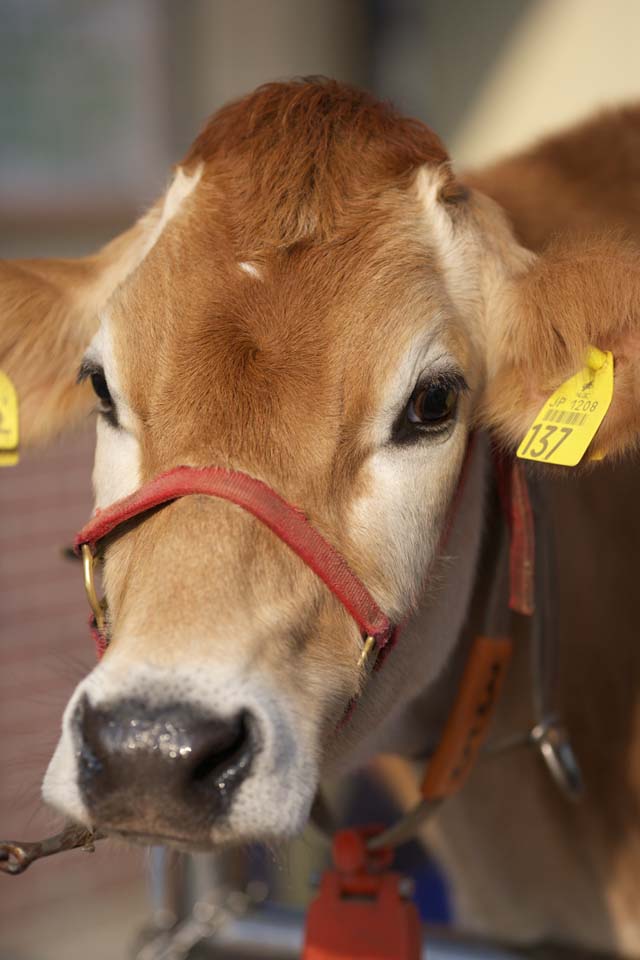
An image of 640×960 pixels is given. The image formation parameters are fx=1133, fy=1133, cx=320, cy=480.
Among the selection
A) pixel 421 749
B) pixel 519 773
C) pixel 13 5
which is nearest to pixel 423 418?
pixel 421 749

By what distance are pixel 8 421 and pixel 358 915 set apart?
105 cm

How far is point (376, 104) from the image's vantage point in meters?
1.92

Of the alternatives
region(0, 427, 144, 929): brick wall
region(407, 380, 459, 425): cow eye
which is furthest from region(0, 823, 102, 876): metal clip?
region(0, 427, 144, 929): brick wall

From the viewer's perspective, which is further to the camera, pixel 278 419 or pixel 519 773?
pixel 519 773

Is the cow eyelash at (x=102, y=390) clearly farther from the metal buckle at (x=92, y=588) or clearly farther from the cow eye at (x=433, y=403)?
the cow eye at (x=433, y=403)

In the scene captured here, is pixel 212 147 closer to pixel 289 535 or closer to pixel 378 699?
pixel 289 535

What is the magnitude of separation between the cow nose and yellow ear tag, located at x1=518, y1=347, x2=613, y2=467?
64cm

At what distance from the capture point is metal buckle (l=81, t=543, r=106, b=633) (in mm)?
1637

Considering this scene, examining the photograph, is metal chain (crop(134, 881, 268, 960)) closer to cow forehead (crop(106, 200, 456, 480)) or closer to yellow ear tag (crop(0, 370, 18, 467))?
yellow ear tag (crop(0, 370, 18, 467))

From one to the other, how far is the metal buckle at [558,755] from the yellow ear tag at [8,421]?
1.07 m

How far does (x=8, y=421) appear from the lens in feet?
6.70

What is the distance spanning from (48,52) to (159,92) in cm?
55

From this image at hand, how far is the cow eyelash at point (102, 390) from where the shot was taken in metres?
1.73

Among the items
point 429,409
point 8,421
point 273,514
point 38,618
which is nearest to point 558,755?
point 429,409
